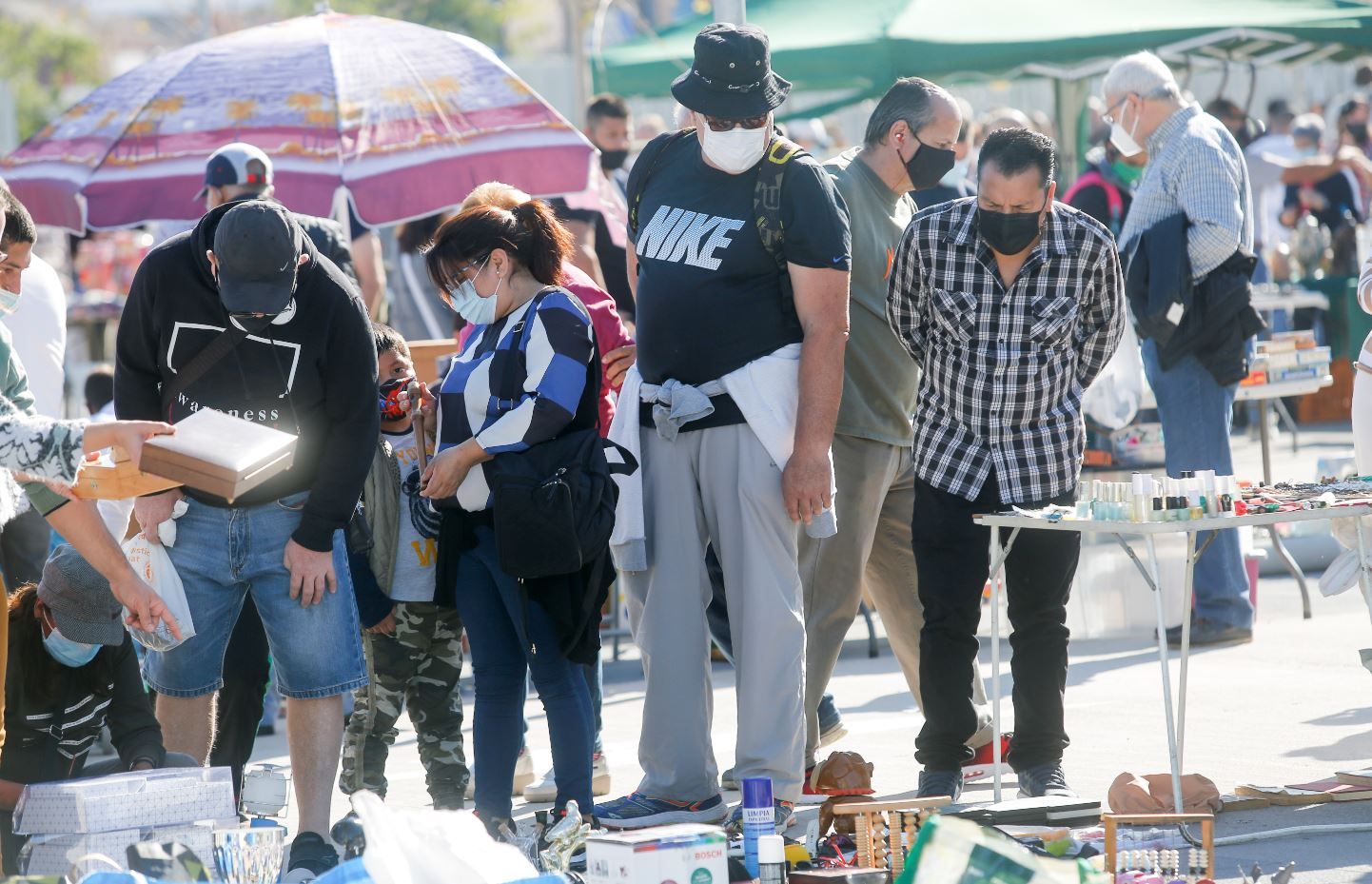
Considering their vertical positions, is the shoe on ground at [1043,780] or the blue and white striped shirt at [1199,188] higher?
the blue and white striped shirt at [1199,188]

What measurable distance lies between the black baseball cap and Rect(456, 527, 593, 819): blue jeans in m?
0.88

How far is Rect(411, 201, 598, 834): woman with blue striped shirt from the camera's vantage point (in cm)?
477

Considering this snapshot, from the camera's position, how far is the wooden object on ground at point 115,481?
3.93 meters

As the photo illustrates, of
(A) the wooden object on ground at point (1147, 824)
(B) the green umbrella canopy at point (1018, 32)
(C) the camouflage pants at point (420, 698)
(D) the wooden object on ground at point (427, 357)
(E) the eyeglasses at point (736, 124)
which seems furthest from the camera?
(B) the green umbrella canopy at point (1018, 32)

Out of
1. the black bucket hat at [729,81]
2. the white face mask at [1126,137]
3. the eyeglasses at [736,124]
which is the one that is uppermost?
the black bucket hat at [729,81]

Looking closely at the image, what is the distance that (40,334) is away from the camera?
5.86 meters

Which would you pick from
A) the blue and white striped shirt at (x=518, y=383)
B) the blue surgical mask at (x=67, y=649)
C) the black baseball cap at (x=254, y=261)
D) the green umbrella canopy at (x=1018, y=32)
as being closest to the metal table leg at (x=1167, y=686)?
the blue and white striped shirt at (x=518, y=383)

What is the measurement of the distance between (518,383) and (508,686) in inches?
31.6

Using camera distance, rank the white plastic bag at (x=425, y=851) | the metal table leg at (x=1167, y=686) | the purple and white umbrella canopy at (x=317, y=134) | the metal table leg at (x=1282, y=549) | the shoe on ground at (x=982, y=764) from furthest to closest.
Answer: the metal table leg at (x=1282, y=549) < the purple and white umbrella canopy at (x=317, y=134) < the shoe on ground at (x=982, y=764) < the metal table leg at (x=1167, y=686) < the white plastic bag at (x=425, y=851)

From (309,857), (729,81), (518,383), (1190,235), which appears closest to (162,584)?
(309,857)

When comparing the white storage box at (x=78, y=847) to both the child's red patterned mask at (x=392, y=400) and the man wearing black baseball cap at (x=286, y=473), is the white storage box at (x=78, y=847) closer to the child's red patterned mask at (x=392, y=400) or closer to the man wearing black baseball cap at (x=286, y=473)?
the man wearing black baseball cap at (x=286, y=473)

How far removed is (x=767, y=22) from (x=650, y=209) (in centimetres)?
870

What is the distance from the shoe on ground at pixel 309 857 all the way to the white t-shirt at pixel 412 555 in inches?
33.5

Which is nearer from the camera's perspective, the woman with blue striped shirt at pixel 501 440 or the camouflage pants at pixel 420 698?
the woman with blue striped shirt at pixel 501 440
